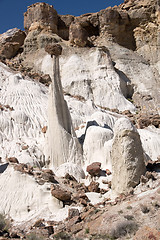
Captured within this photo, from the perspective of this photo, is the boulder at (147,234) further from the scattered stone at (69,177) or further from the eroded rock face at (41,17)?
the eroded rock face at (41,17)

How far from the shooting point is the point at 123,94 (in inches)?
1684

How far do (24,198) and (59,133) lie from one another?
274 inches

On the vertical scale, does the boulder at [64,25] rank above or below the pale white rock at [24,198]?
above

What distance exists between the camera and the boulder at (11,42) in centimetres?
5194

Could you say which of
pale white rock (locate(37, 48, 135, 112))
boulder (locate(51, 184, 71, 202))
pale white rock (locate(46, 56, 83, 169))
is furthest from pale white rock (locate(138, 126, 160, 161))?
pale white rock (locate(37, 48, 135, 112))

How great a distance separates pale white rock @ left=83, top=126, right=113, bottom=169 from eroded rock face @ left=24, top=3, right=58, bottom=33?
32.1 m

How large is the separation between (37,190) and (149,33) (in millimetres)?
42648

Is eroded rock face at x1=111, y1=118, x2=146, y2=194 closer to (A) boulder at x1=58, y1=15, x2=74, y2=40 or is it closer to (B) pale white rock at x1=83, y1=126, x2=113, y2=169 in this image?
(B) pale white rock at x1=83, y1=126, x2=113, y2=169

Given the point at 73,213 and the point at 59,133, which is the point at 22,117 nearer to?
the point at 59,133

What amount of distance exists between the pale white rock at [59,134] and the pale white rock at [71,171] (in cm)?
112

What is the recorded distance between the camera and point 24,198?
52.2 feet

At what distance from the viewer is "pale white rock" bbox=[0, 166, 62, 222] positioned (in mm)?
14490

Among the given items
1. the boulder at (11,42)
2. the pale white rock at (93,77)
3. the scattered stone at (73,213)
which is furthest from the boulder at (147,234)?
the boulder at (11,42)

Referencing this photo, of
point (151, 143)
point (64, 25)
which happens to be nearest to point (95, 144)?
point (151, 143)
